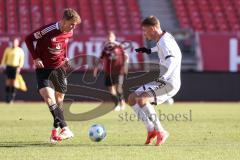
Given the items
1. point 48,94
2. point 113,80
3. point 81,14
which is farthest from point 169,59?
point 81,14

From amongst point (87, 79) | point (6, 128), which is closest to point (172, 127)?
point (6, 128)

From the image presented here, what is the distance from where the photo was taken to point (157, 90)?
11.0 metres

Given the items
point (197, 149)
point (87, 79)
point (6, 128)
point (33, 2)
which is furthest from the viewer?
point (33, 2)

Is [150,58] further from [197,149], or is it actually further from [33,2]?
[197,149]

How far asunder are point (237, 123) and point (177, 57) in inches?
218

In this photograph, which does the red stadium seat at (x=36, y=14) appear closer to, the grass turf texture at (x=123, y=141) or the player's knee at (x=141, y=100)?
the grass turf texture at (x=123, y=141)

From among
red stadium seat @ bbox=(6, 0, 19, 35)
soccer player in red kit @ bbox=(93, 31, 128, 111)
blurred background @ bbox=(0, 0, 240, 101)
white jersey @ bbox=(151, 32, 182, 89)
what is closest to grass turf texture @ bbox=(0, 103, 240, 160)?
white jersey @ bbox=(151, 32, 182, 89)

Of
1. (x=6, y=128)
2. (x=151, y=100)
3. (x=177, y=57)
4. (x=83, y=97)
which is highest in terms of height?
(x=177, y=57)

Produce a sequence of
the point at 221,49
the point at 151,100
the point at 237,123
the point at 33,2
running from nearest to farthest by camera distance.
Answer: the point at 151,100 → the point at 237,123 → the point at 221,49 → the point at 33,2

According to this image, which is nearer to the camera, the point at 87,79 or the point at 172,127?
the point at 172,127

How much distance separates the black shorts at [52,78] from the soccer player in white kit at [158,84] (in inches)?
59.0

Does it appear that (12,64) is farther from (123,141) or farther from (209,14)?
(123,141)

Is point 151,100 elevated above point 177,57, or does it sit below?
below

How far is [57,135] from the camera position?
36.7 feet
